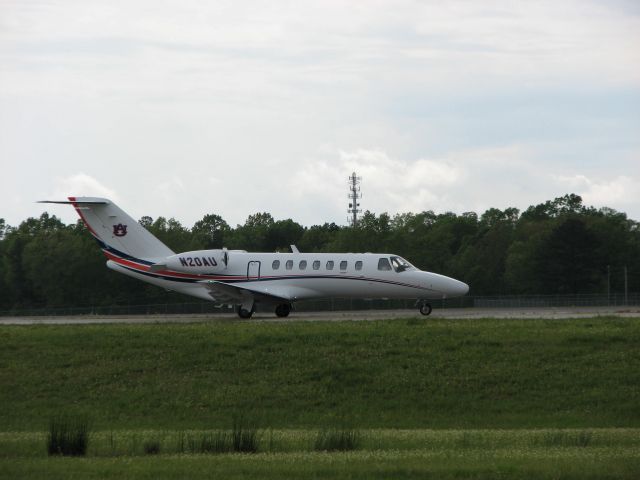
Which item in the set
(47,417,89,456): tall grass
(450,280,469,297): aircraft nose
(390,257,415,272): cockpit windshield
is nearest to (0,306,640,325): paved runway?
(450,280,469,297): aircraft nose

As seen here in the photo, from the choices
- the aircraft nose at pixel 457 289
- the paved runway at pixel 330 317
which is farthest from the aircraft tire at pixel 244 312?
the aircraft nose at pixel 457 289

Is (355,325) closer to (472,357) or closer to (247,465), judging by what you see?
(472,357)

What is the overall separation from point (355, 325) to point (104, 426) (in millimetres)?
11751

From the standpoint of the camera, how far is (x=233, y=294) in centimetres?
4259

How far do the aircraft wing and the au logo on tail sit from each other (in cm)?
515

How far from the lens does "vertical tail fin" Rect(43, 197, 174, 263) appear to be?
4591 centimetres

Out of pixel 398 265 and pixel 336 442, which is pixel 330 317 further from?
pixel 336 442

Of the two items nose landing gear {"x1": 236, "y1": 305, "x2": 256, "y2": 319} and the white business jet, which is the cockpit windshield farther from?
nose landing gear {"x1": 236, "y1": 305, "x2": 256, "y2": 319}

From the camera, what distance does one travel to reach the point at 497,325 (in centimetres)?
3269

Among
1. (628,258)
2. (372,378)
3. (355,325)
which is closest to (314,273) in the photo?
(355,325)

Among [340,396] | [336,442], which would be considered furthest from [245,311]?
[336,442]

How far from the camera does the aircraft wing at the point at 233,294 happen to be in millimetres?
41625

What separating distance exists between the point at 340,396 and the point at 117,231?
22.8 meters

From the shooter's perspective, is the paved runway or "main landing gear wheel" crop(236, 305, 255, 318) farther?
"main landing gear wheel" crop(236, 305, 255, 318)
